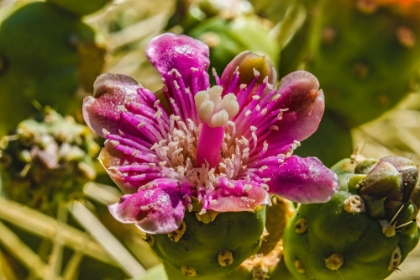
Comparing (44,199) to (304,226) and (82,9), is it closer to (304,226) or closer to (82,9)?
(82,9)

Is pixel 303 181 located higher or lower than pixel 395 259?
higher

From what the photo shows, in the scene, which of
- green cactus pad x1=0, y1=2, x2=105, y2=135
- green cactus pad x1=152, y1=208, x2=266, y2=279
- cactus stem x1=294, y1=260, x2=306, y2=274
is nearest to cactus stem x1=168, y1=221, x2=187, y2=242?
green cactus pad x1=152, y1=208, x2=266, y2=279

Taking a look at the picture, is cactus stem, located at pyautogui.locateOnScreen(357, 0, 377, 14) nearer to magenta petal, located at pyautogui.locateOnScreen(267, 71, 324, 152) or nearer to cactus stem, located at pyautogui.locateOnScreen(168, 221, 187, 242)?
magenta petal, located at pyautogui.locateOnScreen(267, 71, 324, 152)

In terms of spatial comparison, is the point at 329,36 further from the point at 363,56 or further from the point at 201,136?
the point at 201,136

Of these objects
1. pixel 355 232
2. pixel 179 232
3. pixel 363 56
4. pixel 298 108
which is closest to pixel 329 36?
pixel 363 56

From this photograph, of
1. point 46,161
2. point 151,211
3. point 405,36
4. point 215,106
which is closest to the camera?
point 151,211

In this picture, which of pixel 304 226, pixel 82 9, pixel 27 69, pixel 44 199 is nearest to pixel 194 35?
pixel 82 9
